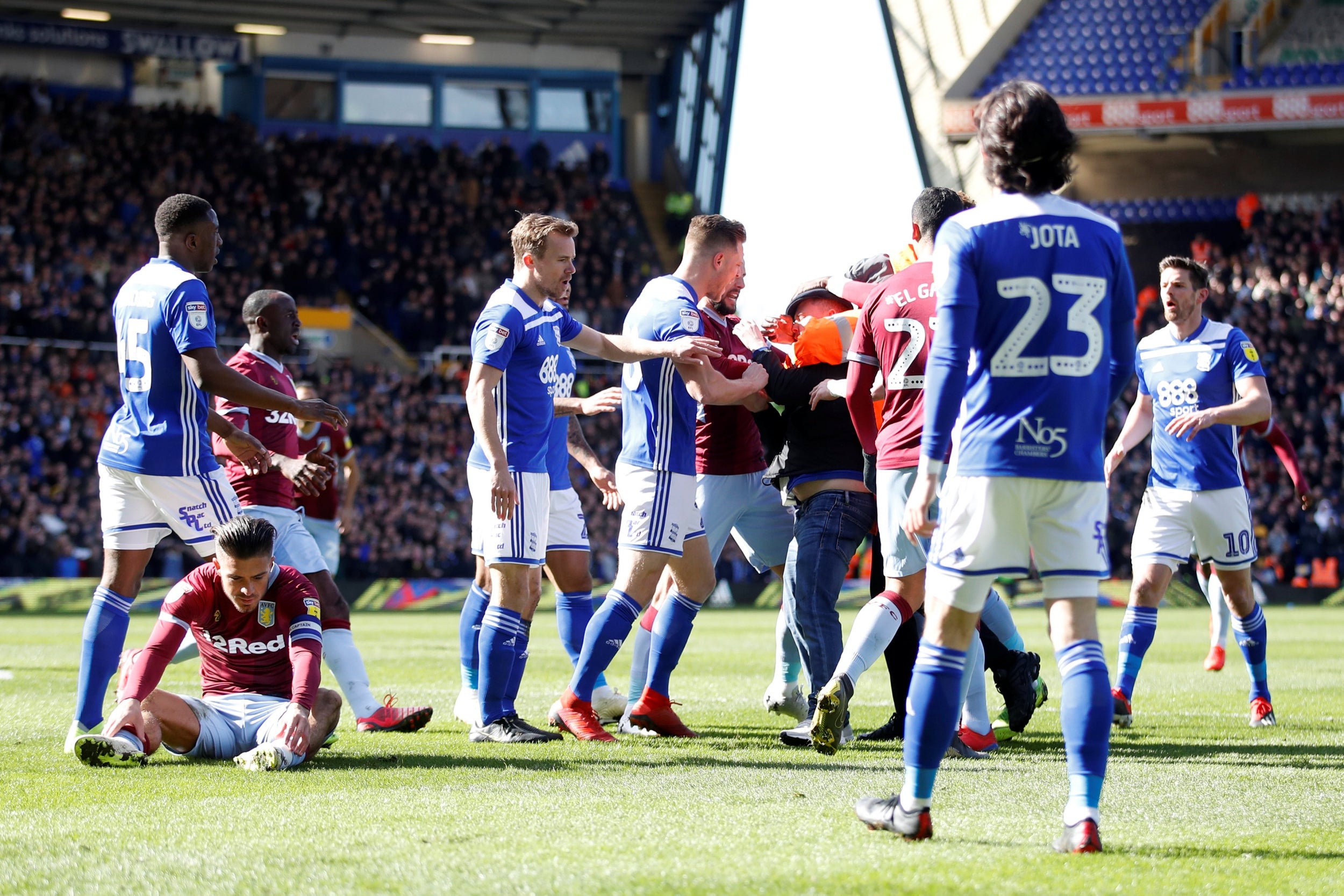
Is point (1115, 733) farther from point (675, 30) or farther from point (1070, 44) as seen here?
point (675, 30)

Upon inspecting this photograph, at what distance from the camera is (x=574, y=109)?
4100 centimetres

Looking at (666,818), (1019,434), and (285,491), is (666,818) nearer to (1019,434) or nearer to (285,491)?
(1019,434)

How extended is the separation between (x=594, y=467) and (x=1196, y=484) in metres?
3.27

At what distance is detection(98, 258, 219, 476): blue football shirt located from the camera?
6.00 metres

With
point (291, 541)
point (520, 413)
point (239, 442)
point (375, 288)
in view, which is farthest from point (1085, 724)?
point (375, 288)

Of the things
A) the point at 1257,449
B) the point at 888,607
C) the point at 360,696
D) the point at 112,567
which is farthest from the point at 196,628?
the point at 1257,449

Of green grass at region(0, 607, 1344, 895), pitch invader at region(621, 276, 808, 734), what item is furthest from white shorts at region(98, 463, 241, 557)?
pitch invader at region(621, 276, 808, 734)

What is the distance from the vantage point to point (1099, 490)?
3.99 m

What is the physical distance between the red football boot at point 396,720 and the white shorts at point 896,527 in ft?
7.71

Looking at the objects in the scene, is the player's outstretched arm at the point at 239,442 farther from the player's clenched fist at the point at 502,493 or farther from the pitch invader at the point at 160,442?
the player's clenched fist at the point at 502,493

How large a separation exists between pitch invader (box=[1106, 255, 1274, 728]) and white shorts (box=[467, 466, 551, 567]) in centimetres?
322

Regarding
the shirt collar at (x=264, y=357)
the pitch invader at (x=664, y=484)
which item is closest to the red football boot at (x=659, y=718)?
the pitch invader at (x=664, y=484)

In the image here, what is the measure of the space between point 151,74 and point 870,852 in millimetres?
39406

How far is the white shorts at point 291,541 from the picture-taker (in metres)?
6.86
